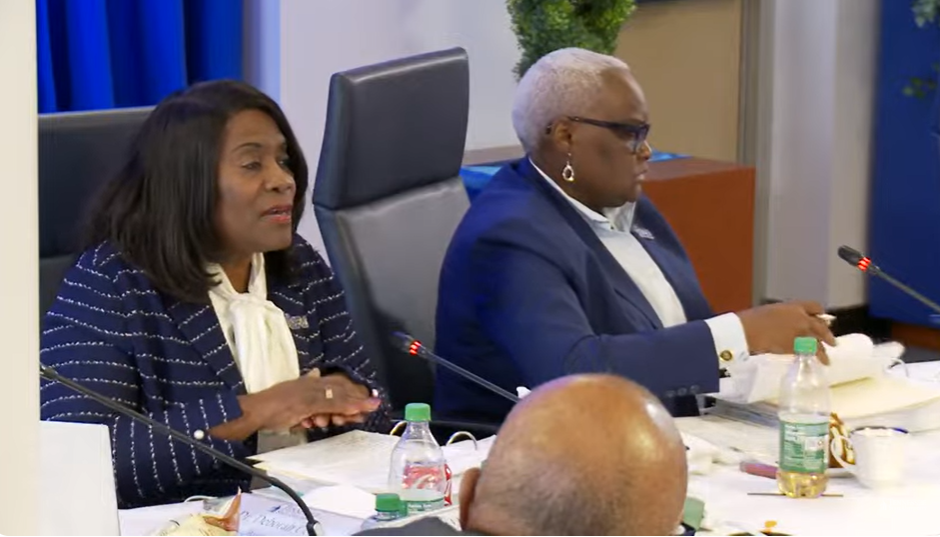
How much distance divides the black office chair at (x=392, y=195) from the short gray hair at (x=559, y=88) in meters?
0.22

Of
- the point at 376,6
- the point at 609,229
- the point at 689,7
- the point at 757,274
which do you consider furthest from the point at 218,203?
the point at 757,274

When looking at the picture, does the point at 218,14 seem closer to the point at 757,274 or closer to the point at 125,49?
the point at 125,49

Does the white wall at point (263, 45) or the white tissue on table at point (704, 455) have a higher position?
the white wall at point (263, 45)

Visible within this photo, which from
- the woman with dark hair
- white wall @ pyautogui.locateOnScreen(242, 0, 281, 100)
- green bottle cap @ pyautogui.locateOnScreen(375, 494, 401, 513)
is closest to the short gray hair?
the woman with dark hair

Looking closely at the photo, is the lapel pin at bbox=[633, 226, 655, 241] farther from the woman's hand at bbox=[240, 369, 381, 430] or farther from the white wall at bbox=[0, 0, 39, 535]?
the white wall at bbox=[0, 0, 39, 535]

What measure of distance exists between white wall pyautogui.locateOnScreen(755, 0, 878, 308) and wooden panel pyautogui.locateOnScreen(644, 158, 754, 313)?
2.89ft

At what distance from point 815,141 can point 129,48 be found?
2.61 metres

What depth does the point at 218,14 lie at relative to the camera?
12.2ft

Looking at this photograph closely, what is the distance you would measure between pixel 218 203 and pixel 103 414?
1.28 feet

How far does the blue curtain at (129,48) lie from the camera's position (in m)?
3.42

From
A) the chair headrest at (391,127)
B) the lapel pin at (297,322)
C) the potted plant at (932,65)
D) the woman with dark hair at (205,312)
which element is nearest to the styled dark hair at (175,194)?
the woman with dark hair at (205,312)

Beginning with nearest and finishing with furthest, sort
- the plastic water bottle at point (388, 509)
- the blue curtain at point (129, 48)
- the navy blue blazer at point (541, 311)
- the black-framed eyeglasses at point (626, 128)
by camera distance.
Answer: the plastic water bottle at point (388, 509) < the navy blue blazer at point (541, 311) < the black-framed eyeglasses at point (626, 128) < the blue curtain at point (129, 48)

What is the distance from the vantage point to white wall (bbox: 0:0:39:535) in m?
0.93

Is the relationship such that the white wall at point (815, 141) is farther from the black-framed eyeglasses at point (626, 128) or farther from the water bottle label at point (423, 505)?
the water bottle label at point (423, 505)
